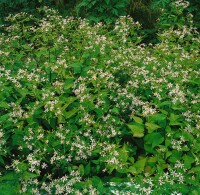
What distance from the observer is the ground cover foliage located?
3.55 m

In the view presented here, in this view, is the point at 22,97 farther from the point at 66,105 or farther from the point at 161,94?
the point at 161,94

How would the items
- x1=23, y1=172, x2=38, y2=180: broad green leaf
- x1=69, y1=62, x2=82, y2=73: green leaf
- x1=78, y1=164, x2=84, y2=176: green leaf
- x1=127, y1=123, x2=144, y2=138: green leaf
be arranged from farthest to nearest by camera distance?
x1=69, y1=62, x2=82, y2=73: green leaf < x1=127, y1=123, x2=144, y2=138: green leaf < x1=78, y1=164, x2=84, y2=176: green leaf < x1=23, y1=172, x2=38, y2=180: broad green leaf

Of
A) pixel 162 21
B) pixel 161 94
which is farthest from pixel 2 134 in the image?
pixel 162 21

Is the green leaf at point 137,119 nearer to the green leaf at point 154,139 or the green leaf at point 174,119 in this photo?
the green leaf at point 154,139

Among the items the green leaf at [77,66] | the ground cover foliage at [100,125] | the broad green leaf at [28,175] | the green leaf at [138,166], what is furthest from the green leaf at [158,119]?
the broad green leaf at [28,175]

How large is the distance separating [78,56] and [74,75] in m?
0.42

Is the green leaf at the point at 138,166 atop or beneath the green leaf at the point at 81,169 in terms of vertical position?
beneath

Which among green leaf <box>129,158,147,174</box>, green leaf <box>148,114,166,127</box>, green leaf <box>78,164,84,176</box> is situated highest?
green leaf <box>148,114,166,127</box>

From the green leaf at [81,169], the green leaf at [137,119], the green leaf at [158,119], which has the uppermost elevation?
the green leaf at [158,119]

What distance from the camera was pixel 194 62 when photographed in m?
5.20

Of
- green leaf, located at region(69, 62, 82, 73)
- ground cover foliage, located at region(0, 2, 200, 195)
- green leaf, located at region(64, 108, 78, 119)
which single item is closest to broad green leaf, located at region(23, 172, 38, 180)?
ground cover foliage, located at region(0, 2, 200, 195)

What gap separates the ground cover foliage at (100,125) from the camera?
355 cm

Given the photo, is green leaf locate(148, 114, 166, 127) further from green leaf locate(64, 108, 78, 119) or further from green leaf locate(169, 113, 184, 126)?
green leaf locate(64, 108, 78, 119)

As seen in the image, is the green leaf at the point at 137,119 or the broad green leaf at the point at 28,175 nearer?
the broad green leaf at the point at 28,175
